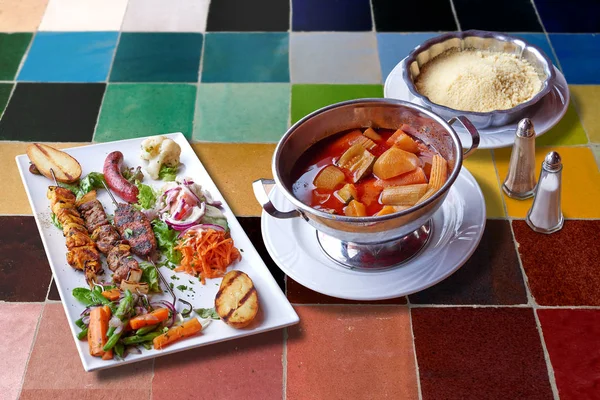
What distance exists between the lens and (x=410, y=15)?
2.82 meters

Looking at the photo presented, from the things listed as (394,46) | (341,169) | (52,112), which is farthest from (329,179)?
(52,112)

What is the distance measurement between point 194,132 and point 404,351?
3.64 ft

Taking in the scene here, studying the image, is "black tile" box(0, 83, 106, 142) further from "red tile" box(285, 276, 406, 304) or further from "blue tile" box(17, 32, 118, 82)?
"red tile" box(285, 276, 406, 304)

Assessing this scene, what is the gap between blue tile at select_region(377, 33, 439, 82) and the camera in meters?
2.55

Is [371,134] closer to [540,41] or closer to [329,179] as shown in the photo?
[329,179]

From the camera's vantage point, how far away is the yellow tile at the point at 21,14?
285 cm

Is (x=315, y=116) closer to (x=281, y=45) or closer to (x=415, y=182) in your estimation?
(x=415, y=182)

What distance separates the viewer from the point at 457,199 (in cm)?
185

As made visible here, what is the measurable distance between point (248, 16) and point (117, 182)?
48.0 inches

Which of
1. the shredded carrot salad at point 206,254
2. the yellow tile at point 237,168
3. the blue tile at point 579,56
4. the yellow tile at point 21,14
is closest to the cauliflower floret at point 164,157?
the yellow tile at point 237,168

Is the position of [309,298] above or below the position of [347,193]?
below

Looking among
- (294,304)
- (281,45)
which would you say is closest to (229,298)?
(294,304)

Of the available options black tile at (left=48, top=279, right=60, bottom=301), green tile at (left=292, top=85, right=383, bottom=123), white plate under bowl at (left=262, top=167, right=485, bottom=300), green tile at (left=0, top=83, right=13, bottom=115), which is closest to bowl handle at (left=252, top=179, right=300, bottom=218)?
white plate under bowl at (left=262, top=167, right=485, bottom=300)

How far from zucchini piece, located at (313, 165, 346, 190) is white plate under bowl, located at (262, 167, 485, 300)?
0.16 m
